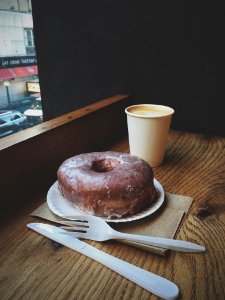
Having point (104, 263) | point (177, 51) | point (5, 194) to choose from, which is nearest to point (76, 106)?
point (177, 51)

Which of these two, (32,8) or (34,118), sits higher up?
(32,8)

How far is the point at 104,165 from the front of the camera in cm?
107

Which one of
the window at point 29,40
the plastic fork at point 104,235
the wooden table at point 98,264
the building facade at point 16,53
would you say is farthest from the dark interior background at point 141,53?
the plastic fork at point 104,235

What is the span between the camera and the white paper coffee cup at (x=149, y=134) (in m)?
1.21

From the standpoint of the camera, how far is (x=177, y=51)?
5.74 ft

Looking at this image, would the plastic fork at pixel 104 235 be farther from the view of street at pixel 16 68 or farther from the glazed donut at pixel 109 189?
the view of street at pixel 16 68

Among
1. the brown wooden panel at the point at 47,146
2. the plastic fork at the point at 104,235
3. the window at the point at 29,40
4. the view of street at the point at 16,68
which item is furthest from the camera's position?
the window at the point at 29,40

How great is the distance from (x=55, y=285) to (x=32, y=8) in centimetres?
222

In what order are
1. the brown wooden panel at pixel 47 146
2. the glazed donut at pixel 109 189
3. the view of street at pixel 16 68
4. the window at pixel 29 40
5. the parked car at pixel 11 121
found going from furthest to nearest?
the window at pixel 29 40, the view of street at pixel 16 68, the parked car at pixel 11 121, the brown wooden panel at pixel 47 146, the glazed donut at pixel 109 189

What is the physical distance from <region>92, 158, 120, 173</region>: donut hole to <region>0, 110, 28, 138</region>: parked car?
75 centimetres

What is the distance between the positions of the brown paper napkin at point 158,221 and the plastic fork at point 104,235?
0.02m

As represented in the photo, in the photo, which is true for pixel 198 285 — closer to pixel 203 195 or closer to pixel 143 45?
pixel 203 195

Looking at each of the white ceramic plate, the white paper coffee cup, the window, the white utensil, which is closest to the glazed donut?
the white ceramic plate

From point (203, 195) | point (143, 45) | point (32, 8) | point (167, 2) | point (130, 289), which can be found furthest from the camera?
point (32, 8)
